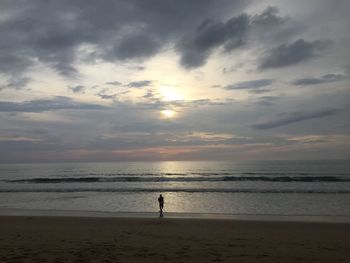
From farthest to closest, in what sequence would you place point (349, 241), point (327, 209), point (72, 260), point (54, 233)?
point (327, 209)
point (54, 233)
point (349, 241)
point (72, 260)

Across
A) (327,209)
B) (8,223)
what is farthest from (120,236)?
(327,209)

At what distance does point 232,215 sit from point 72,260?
41.5ft

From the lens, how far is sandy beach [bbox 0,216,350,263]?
1037cm

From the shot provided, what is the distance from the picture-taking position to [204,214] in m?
21.0

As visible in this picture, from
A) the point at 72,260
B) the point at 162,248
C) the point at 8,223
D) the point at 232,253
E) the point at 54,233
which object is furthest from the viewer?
the point at 8,223

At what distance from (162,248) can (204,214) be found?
9.79 meters

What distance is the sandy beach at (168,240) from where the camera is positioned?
1037 centimetres

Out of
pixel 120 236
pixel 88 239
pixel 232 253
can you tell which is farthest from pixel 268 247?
pixel 88 239

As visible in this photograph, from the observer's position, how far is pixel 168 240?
43.1 ft

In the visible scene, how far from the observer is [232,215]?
2050 centimetres

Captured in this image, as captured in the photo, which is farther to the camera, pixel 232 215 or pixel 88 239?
pixel 232 215

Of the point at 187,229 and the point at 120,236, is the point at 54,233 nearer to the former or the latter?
the point at 120,236

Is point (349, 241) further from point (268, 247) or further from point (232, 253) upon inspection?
point (232, 253)

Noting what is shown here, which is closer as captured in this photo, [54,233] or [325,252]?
[325,252]
